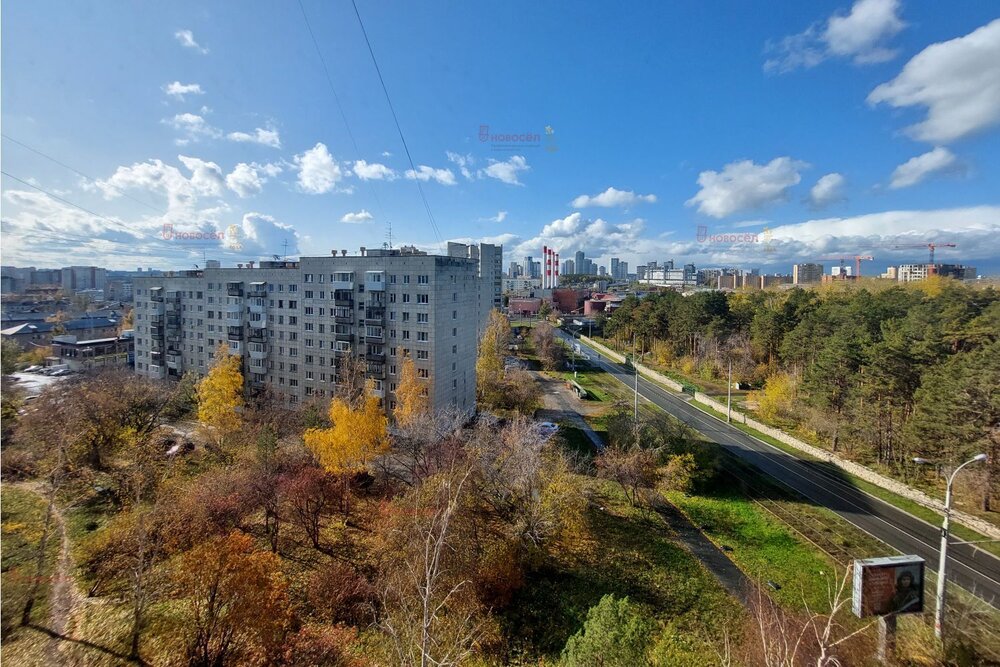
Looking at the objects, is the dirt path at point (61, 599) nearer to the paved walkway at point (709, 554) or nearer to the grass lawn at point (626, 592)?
the grass lawn at point (626, 592)

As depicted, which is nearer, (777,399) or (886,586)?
Result: (886,586)

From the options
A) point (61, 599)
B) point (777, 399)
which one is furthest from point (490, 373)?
point (61, 599)

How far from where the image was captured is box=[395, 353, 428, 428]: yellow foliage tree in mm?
21188

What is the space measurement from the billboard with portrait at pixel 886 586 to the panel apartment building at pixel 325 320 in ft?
64.3

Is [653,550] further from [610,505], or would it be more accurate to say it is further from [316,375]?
[316,375]

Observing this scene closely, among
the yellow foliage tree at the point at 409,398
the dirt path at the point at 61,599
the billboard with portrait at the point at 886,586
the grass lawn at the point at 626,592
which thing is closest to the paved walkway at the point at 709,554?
the grass lawn at the point at 626,592

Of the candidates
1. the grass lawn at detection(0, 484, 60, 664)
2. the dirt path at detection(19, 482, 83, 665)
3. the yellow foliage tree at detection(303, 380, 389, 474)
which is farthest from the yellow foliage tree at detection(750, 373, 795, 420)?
the grass lawn at detection(0, 484, 60, 664)

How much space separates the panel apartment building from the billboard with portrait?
19.6 meters

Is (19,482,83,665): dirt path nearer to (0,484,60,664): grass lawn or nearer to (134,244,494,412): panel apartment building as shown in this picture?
(0,484,60,664): grass lawn

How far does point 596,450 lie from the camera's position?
2495cm

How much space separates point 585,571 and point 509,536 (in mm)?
Answer: 3172

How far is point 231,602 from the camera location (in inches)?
379

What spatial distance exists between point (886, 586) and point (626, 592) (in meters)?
6.71

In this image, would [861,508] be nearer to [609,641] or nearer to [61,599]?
[609,641]
